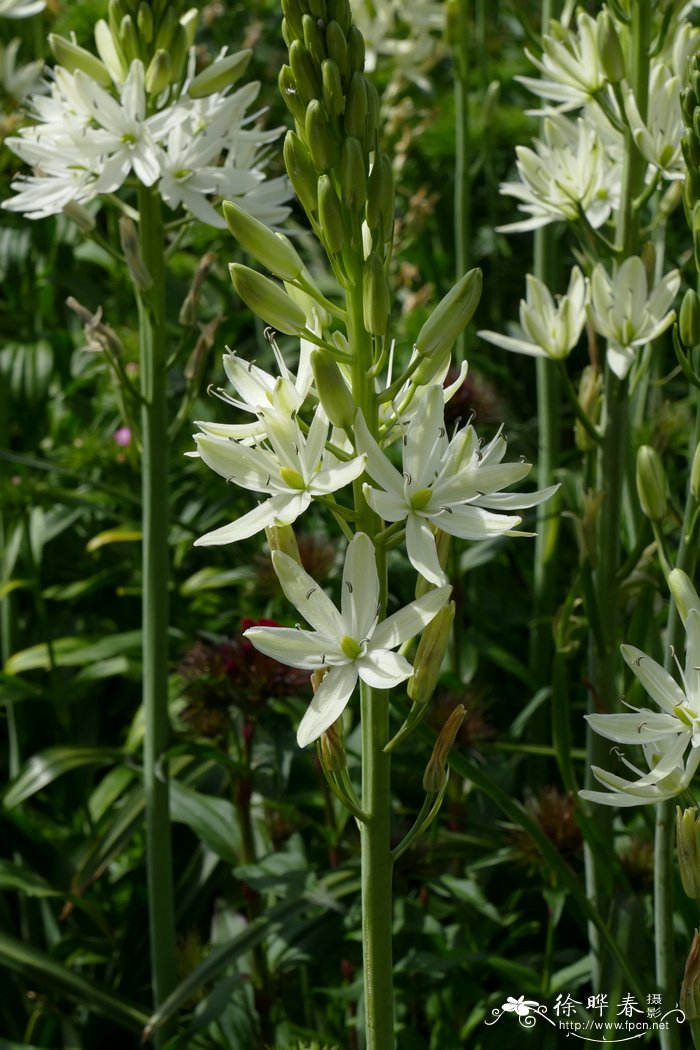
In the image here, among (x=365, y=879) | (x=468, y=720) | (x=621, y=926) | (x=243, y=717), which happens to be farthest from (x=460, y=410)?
(x=365, y=879)

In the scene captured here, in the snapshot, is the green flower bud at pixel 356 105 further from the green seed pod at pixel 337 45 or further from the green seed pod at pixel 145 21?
the green seed pod at pixel 145 21

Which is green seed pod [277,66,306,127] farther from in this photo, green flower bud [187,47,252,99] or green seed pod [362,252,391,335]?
green flower bud [187,47,252,99]

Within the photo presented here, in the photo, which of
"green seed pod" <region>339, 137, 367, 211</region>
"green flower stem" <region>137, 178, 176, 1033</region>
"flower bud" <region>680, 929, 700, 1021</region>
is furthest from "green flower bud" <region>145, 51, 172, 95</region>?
"flower bud" <region>680, 929, 700, 1021</region>

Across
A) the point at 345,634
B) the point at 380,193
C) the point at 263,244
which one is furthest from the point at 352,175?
the point at 345,634

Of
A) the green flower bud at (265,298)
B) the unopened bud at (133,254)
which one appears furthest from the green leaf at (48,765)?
the green flower bud at (265,298)

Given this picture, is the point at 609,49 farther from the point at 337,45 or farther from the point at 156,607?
the point at 156,607
